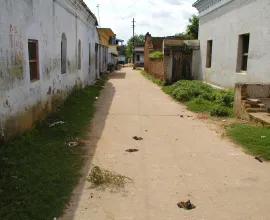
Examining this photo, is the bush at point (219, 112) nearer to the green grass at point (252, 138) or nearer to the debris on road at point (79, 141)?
the green grass at point (252, 138)

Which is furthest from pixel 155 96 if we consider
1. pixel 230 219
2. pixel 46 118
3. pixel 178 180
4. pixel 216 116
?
pixel 230 219

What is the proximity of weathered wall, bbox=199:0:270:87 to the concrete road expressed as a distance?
296cm

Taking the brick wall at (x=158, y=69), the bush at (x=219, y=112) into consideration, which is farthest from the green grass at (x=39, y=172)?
the brick wall at (x=158, y=69)

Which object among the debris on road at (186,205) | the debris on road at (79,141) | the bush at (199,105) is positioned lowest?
the debris on road at (186,205)

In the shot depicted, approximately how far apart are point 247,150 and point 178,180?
6.79 ft

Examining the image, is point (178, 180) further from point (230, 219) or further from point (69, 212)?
point (69, 212)

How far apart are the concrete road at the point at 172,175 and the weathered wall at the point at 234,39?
2.96 meters

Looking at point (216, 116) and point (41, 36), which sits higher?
point (41, 36)

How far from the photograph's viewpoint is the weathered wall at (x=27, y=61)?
4.94m

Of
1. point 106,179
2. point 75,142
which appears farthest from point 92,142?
point 106,179

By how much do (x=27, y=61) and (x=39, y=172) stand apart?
287cm

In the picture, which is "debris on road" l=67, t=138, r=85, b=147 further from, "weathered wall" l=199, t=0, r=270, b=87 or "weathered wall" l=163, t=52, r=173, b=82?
"weathered wall" l=163, t=52, r=173, b=82

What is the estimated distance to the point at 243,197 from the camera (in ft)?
12.2

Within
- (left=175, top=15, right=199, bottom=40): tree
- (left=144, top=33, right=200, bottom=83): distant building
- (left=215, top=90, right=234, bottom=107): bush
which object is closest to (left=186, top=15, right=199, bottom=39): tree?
(left=175, top=15, right=199, bottom=40): tree
